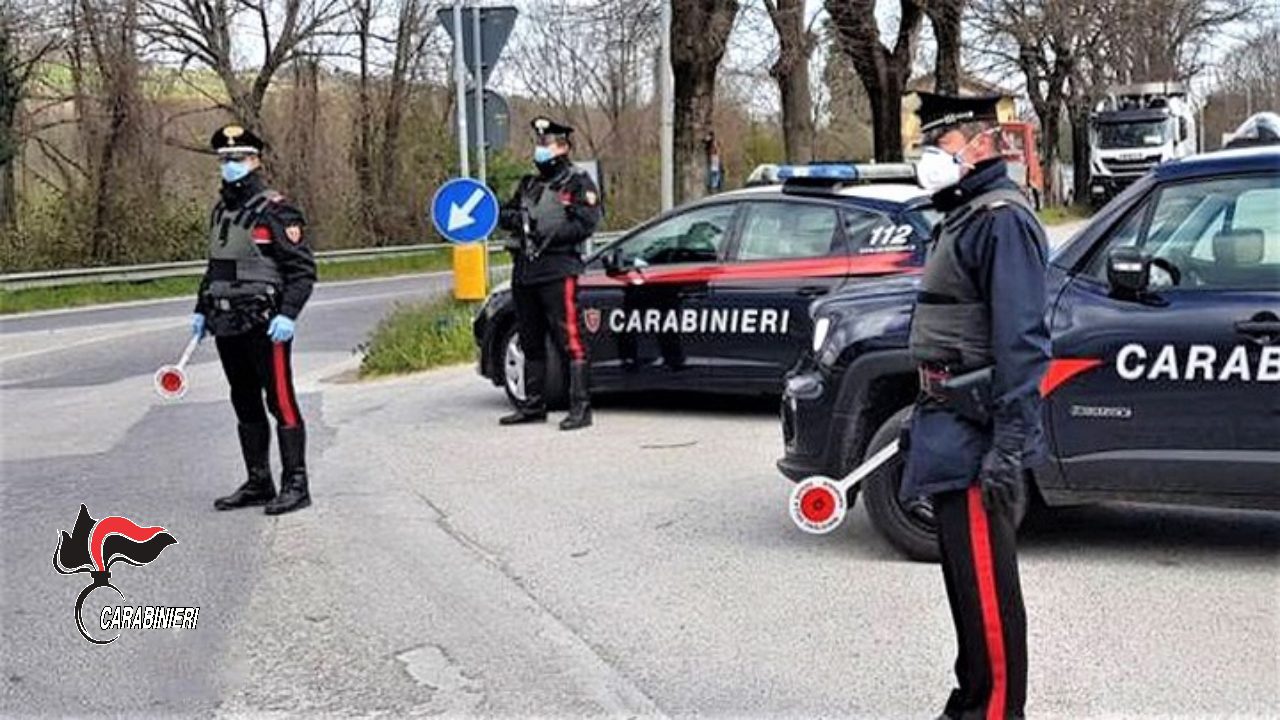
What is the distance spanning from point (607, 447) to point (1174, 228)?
4182 millimetres

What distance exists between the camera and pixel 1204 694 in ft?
15.7

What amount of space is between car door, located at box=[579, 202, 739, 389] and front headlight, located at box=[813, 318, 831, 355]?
10.3ft

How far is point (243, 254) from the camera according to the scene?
24.7 ft

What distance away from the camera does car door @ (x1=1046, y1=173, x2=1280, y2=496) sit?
5789 millimetres

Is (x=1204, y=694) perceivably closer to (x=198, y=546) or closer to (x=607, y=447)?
(x=198, y=546)

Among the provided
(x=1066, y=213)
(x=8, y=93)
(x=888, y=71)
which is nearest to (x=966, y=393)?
(x=888, y=71)

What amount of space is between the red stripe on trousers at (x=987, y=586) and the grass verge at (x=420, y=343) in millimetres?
10241

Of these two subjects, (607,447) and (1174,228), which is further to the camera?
(607,447)

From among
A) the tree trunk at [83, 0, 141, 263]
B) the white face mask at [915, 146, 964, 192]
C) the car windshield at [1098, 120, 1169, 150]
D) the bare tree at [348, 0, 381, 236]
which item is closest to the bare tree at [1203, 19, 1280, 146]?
the car windshield at [1098, 120, 1169, 150]

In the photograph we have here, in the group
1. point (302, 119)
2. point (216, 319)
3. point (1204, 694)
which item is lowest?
point (1204, 694)

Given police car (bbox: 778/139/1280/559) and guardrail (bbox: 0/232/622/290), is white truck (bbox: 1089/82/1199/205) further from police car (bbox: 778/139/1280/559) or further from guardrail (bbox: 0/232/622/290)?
police car (bbox: 778/139/1280/559)

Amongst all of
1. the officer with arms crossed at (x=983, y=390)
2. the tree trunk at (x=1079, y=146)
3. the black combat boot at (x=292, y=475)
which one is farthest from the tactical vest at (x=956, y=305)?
the tree trunk at (x=1079, y=146)

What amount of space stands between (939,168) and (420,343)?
1044cm

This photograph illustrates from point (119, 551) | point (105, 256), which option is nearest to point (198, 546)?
point (119, 551)
